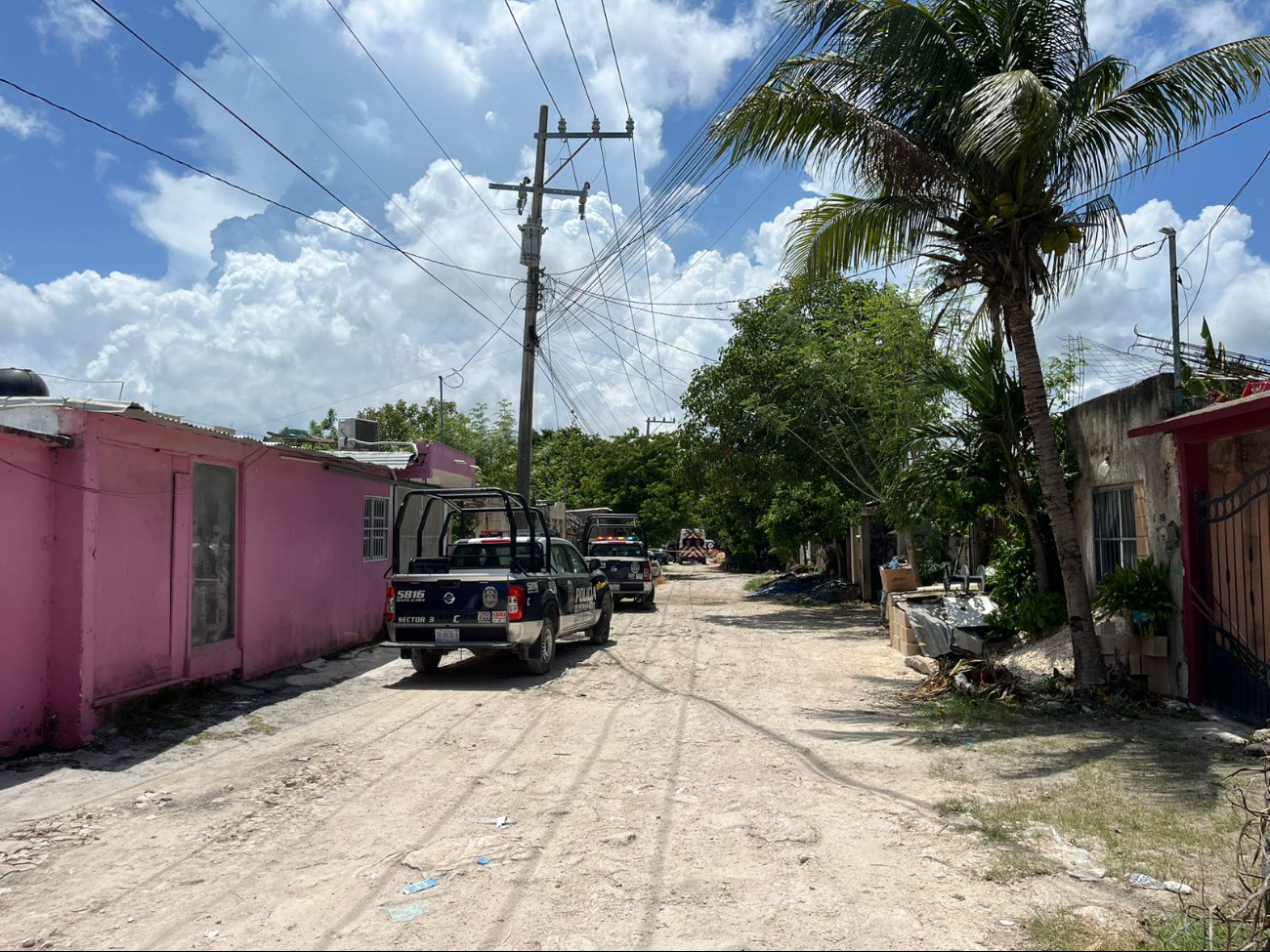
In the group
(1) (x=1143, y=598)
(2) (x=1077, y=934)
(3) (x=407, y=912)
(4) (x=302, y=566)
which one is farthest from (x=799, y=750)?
(4) (x=302, y=566)

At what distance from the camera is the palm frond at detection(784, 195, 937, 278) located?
1073 centimetres

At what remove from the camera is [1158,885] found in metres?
4.84

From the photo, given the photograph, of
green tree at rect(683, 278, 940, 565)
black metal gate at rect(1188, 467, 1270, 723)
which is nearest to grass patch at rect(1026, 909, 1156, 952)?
black metal gate at rect(1188, 467, 1270, 723)

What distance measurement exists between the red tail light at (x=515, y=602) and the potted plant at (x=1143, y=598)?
660 centimetres

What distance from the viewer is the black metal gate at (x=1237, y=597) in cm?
832

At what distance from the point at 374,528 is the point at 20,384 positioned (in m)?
6.28

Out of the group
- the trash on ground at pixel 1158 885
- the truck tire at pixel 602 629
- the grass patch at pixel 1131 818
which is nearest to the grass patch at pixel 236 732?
the grass patch at pixel 1131 818

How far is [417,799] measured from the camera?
6543 millimetres

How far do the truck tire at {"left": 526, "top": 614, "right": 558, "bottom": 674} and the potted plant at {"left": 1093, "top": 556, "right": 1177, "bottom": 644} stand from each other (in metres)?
6.69

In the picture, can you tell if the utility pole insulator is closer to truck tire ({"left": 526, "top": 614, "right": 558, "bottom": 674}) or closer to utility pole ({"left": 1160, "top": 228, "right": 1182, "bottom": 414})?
truck tire ({"left": 526, "top": 614, "right": 558, "bottom": 674})

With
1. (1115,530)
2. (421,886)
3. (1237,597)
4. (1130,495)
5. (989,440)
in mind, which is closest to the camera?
(421,886)

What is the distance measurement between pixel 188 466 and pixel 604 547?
1463 cm

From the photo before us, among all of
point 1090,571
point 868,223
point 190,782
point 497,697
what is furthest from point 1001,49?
point 190,782

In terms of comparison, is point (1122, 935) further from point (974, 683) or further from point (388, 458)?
point (388, 458)
